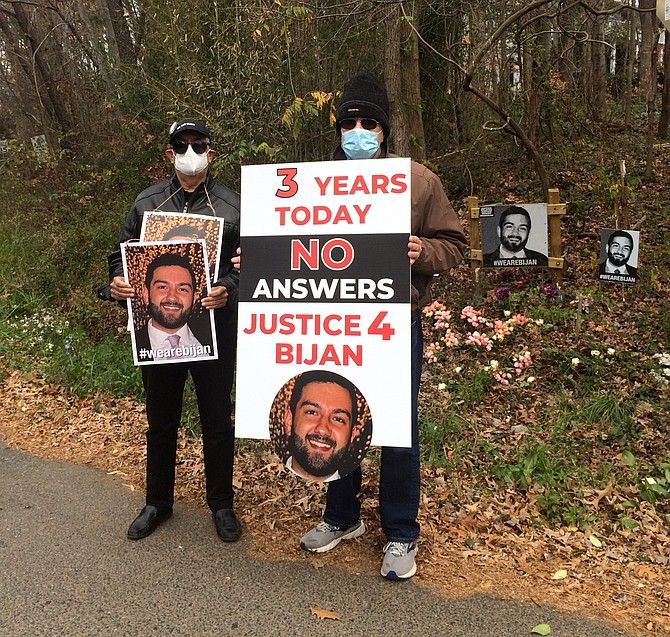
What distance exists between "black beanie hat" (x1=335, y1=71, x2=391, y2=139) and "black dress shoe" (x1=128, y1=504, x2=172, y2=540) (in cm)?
244

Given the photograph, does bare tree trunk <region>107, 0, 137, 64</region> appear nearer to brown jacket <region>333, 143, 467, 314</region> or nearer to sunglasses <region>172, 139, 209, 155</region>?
sunglasses <region>172, 139, 209, 155</region>

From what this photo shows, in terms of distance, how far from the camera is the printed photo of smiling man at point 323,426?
2906 millimetres

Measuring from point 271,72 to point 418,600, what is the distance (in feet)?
19.4

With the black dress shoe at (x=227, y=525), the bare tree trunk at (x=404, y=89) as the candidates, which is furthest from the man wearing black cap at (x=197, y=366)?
the bare tree trunk at (x=404, y=89)

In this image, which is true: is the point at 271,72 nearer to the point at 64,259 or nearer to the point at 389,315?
the point at 64,259

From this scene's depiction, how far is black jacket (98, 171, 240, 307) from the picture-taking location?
3385mm

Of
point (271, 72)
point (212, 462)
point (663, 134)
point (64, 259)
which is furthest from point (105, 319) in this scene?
point (663, 134)

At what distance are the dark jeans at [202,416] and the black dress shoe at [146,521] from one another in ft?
0.14

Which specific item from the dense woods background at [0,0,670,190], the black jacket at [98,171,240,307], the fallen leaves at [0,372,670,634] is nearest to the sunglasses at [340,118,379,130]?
the black jacket at [98,171,240,307]

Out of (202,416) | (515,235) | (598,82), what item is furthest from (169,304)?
(598,82)

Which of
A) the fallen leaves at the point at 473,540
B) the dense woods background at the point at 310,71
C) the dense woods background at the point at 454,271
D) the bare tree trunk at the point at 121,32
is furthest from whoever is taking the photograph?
the bare tree trunk at the point at 121,32

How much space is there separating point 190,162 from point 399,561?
92.7 inches

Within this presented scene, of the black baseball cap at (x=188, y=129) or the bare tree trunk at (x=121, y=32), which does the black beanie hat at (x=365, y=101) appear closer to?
the black baseball cap at (x=188, y=129)

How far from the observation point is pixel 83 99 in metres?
12.5
